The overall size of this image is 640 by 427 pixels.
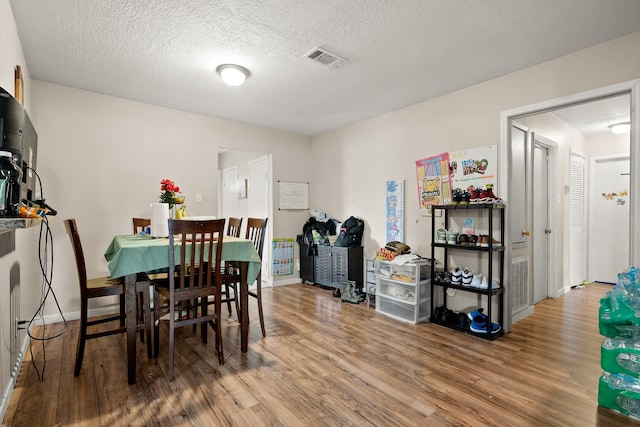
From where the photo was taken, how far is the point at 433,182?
11.8ft

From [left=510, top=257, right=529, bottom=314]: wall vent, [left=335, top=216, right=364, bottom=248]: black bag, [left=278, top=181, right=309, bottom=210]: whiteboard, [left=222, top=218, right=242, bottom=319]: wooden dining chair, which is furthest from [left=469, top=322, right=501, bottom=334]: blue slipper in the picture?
[left=278, top=181, right=309, bottom=210]: whiteboard

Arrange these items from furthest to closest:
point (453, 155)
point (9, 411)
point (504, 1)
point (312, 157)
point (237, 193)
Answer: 1. point (237, 193)
2. point (312, 157)
3. point (453, 155)
4. point (504, 1)
5. point (9, 411)

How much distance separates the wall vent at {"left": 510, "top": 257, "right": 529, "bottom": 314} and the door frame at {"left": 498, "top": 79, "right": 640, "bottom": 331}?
33 centimetres

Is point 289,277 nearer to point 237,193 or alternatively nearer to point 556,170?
point 237,193

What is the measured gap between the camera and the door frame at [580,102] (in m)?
2.28

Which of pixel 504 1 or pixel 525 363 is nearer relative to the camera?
pixel 504 1

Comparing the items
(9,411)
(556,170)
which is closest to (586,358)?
(556,170)

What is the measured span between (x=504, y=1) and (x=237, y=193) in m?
5.27

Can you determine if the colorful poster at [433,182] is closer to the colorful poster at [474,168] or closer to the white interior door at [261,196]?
the colorful poster at [474,168]

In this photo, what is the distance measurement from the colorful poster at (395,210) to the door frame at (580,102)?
118 centimetres

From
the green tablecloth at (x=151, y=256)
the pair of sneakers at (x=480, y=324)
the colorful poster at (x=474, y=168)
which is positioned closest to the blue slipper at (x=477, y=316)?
the pair of sneakers at (x=480, y=324)

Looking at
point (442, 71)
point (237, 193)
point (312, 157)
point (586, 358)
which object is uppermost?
point (442, 71)

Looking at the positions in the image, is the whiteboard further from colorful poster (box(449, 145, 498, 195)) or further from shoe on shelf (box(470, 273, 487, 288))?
shoe on shelf (box(470, 273, 487, 288))

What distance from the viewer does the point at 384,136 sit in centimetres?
425
